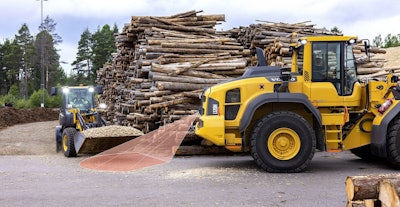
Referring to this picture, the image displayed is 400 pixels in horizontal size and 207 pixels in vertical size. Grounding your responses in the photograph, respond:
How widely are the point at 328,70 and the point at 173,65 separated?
245 inches

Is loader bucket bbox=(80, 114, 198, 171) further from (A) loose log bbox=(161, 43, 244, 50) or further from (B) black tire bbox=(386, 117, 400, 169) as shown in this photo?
(B) black tire bbox=(386, 117, 400, 169)

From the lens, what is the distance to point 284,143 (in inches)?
386

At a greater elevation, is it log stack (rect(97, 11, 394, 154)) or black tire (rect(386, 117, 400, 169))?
log stack (rect(97, 11, 394, 154))

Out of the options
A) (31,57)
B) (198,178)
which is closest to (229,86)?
(198,178)

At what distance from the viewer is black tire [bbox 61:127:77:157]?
14.4 metres

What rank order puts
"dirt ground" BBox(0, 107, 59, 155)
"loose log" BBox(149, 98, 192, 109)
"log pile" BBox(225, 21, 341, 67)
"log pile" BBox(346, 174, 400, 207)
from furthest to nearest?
"dirt ground" BBox(0, 107, 59, 155)
"log pile" BBox(225, 21, 341, 67)
"loose log" BBox(149, 98, 192, 109)
"log pile" BBox(346, 174, 400, 207)

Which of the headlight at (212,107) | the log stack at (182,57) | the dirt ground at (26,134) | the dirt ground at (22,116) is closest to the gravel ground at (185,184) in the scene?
the headlight at (212,107)

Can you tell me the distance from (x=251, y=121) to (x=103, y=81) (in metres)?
18.7

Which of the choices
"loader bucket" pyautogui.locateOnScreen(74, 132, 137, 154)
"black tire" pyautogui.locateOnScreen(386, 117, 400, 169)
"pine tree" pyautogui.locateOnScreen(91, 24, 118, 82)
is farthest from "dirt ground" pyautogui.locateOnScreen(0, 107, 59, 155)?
"pine tree" pyautogui.locateOnScreen(91, 24, 118, 82)

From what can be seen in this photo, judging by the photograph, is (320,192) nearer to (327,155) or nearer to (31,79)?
(327,155)

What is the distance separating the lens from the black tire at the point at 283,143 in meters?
9.69

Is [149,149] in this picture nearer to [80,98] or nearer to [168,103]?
[168,103]

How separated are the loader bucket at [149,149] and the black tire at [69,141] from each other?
1.46m

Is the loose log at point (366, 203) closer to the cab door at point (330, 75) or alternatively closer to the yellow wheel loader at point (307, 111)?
the yellow wheel loader at point (307, 111)
